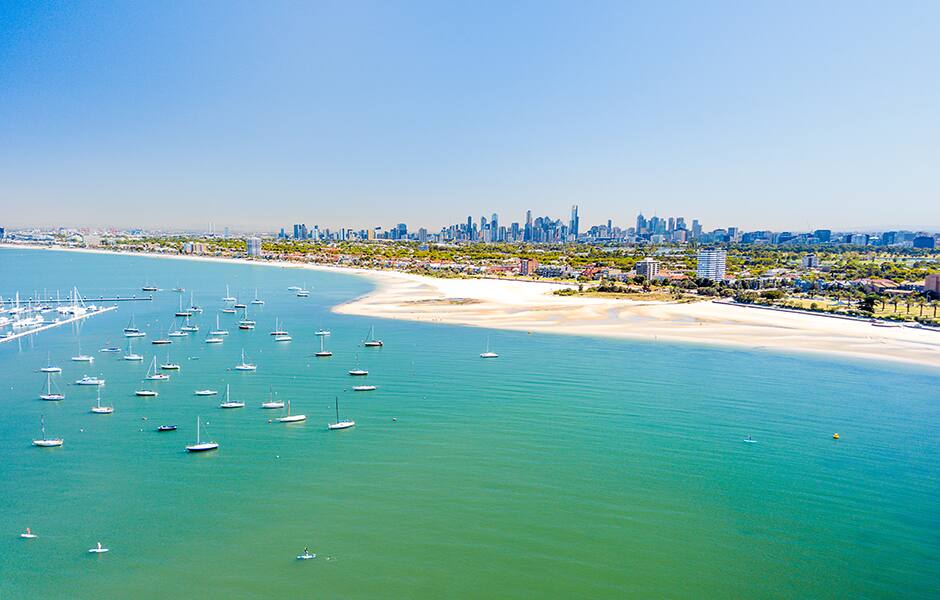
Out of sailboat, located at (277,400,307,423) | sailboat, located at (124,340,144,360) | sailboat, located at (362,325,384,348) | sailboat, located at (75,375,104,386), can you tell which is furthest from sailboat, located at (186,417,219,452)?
sailboat, located at (362,325,384,348)

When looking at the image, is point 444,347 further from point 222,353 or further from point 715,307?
point 715,307

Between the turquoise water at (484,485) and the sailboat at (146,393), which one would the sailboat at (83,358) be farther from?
the sailboat at (146,393)

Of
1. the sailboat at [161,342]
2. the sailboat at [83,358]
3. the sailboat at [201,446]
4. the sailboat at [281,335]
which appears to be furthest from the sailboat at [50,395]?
the sailboat at [281,335]

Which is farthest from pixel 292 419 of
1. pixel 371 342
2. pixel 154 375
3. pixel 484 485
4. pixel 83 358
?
pixel 83 358

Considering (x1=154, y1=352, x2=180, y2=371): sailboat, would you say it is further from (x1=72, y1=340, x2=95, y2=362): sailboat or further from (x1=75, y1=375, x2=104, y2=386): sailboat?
(x1=72, y1=340, x2=95, y2=362): sailboat

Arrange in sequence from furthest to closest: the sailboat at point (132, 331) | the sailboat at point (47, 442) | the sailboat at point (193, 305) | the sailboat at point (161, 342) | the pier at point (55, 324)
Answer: the sailboat at point (193, 305), the sailboat at point (132, 331), the pier at point (55, 324), the sailboat at point (161, 342), the sailboat at point (47, 442)

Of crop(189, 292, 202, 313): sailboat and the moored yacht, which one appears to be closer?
the moored yacht
